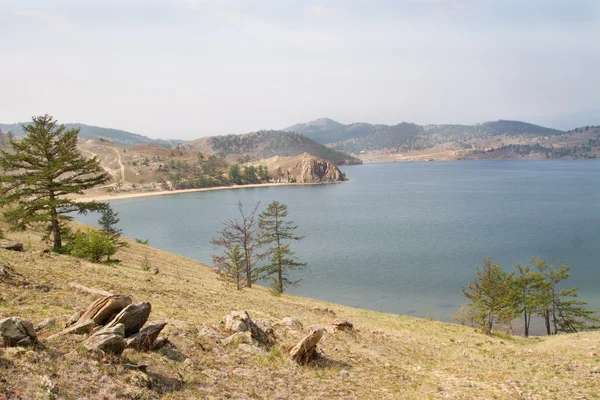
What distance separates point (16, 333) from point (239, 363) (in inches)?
239

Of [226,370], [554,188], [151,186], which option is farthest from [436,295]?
[151,186]

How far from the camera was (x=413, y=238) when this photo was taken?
7319 cm

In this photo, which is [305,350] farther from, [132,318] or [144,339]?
[132,318]

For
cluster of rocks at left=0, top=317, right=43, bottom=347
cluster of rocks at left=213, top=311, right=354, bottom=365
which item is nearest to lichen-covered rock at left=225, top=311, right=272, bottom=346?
cluster of rocks at left=213, top=311, right=354, bottom=365

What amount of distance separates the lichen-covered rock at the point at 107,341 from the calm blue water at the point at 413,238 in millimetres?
36879

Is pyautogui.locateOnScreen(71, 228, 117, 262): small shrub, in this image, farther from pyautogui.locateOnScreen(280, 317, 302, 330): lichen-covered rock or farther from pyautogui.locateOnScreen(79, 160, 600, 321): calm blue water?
pyautogui.locateOnScreen(79, 160, 600, 321): calm blue water

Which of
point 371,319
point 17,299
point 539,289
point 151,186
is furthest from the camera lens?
point 151,186

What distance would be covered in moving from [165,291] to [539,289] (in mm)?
37672

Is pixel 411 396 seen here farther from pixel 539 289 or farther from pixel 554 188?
pixel 554 188

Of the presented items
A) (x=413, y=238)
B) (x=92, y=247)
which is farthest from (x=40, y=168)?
(x=413, y=238)

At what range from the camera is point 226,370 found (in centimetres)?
1087

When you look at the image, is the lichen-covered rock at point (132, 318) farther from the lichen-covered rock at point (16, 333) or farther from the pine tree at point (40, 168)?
the pine tree at point (40, 168)

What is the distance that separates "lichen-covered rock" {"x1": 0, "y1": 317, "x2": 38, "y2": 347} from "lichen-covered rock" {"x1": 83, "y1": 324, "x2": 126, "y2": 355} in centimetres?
117

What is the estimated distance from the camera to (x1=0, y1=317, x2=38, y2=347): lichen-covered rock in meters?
8.08
